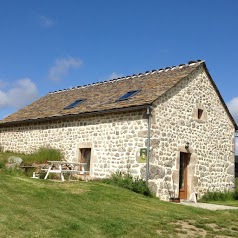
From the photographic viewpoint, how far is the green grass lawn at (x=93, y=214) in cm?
736

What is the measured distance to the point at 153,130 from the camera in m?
14.4

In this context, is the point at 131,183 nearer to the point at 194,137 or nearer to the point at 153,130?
the point at 153,130

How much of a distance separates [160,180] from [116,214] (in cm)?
552

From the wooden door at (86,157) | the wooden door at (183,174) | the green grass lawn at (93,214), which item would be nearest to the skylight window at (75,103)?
the wooden door at (86,157)

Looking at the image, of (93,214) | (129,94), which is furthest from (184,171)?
(93,214)

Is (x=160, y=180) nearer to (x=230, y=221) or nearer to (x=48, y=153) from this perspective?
(x=230, y=221)

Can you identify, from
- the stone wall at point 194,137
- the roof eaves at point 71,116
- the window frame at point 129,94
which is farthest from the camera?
the window frame at point 129,94

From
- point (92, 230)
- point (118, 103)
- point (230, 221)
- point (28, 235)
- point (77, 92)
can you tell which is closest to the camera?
point (28, 235)

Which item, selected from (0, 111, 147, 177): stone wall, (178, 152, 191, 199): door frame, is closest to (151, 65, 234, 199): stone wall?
(178, 152, 191, 199): door frame

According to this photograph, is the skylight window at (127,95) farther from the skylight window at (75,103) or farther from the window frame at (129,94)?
the skylight window at (75,103)

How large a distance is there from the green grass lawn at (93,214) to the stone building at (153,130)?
109 inches

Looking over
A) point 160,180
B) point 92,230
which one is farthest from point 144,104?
point 92,230

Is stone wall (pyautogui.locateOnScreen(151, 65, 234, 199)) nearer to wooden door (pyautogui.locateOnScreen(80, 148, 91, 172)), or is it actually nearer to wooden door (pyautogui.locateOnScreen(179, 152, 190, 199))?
wooden door (pyautogui.locateOnScreen(179, 152, 190, 199))

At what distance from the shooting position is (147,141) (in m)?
14.2
